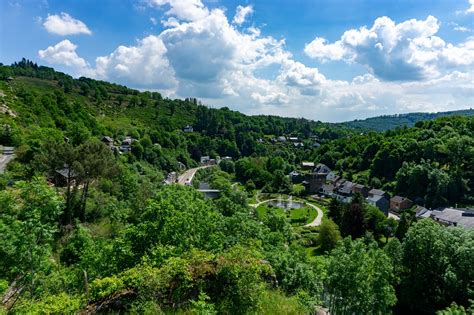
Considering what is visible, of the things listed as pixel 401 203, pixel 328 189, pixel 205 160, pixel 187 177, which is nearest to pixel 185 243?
pixel 401 203

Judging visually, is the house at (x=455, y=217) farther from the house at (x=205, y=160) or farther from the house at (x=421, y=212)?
the house at (x=205, y=160)

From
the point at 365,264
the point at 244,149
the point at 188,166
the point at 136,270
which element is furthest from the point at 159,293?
the point at 244,149

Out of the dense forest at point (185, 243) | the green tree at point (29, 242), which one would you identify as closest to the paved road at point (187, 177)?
the dense forest at point (185, 243)

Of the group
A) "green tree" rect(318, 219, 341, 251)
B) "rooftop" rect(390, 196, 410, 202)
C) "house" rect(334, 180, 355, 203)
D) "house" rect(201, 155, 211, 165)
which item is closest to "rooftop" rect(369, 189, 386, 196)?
"rooftop" rect(390, 196, 410, 202)

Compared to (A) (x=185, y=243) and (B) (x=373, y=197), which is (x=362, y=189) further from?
(A) (x=185, y=243)

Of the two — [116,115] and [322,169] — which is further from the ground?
[116,115]

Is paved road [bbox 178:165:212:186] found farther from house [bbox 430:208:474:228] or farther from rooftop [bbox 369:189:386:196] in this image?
house [bbox 430:208:474:228]

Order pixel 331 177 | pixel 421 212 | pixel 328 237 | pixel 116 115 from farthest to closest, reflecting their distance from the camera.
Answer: pixel 116 115, pixel 331 177, pixel 421 212, pixel 328 237
